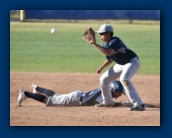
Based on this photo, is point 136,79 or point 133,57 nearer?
point 133,57

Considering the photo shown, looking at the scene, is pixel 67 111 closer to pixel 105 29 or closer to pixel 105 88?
pixel 105 88

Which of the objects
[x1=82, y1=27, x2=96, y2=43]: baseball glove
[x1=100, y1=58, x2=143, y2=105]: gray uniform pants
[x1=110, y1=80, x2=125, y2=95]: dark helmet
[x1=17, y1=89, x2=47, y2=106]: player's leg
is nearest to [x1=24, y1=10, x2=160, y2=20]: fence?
[x1=82, y1=27, x2=96, y2=43]: baseball glove

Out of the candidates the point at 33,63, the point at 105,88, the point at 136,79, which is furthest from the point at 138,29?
the point at 105,88

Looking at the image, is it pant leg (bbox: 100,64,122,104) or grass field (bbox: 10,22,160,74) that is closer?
pant leg (bbox: 100,64,122,104)

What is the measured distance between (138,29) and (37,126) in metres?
3.62

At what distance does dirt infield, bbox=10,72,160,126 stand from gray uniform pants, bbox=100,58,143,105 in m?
0.21

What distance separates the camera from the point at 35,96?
33.1 ft

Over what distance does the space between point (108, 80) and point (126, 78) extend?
1.09 feet

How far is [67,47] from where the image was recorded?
42.5 feet

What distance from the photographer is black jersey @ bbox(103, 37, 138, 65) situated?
9.45m

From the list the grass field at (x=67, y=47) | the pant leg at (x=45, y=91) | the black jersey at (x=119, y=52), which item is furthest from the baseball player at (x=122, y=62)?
the pant leg at (x=45, y=91)

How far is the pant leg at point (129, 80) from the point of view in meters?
9.61

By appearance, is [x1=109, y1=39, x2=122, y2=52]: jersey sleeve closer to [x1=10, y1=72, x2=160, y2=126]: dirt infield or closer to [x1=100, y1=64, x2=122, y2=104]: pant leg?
[x1=100, y1=64, x2=122, y2=104]: pant leg

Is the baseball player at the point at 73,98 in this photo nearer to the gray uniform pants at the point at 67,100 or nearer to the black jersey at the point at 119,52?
the gray uniform pants at the point at 67,100
